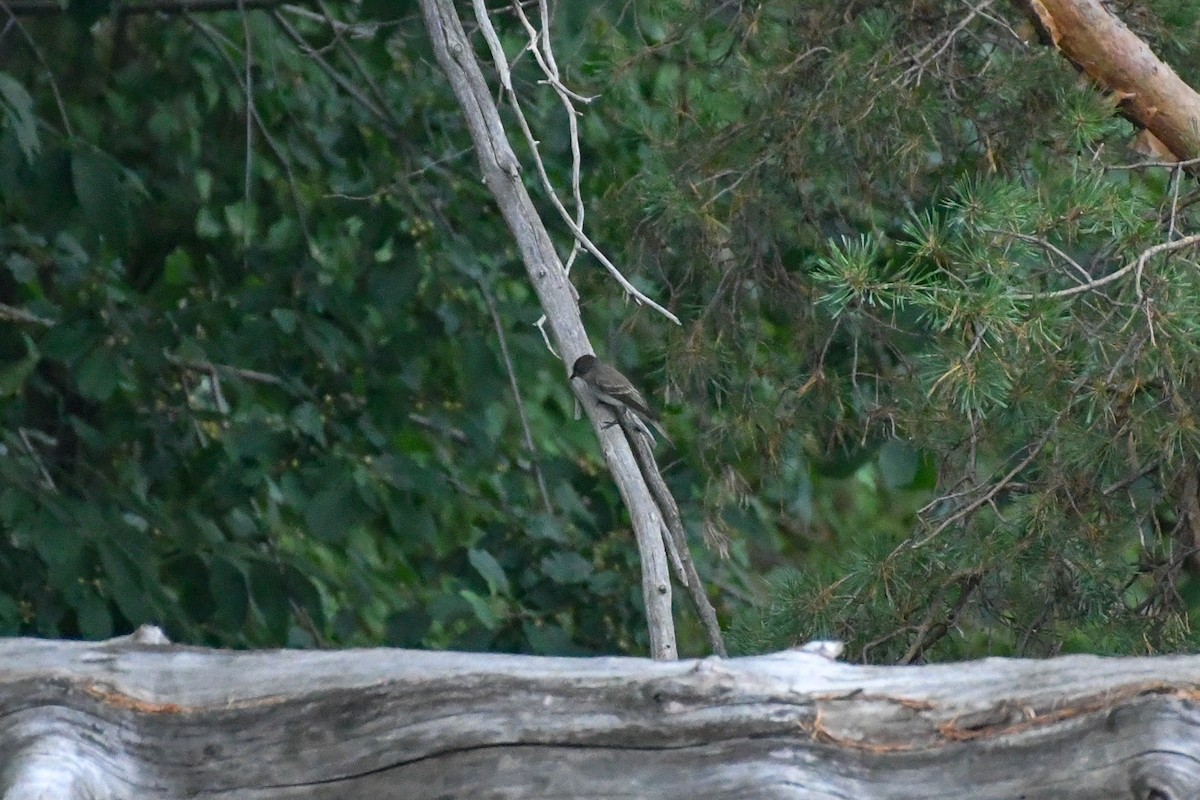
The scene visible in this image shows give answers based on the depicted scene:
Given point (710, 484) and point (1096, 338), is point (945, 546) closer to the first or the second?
point (1096, 338)

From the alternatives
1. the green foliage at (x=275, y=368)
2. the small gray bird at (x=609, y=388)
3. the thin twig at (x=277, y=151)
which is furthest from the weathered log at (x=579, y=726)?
the thin twig at (x=277, y=151)

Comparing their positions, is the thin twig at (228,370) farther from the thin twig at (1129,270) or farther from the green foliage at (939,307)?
the thin twig at (1129,270)

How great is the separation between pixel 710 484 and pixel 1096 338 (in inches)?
35.5

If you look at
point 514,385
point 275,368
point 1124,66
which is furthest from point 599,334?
point 1124,66

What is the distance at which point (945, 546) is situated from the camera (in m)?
2.29

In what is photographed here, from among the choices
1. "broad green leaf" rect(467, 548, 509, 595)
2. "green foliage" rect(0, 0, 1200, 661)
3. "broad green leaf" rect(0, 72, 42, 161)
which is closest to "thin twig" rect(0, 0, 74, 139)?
"green foliage" rect(0, 0, 1200, 661)

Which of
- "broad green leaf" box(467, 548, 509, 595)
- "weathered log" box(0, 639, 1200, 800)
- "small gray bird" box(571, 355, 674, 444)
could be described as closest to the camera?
"weathered log" box(0, 639, 1200, 800)

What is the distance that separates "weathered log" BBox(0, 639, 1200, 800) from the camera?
5.30 ft

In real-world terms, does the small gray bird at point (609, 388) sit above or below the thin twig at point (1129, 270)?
below

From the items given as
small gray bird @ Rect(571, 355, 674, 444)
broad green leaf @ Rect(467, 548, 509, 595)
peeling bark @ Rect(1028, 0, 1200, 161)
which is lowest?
broad green leaf @ Rect(467, 548, 509, 595)

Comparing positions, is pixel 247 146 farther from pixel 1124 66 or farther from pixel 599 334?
pixel 1124 66

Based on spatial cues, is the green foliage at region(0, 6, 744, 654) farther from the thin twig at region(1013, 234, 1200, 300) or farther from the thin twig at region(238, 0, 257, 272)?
the thin twig at region(1013, 234, 1200, 300)

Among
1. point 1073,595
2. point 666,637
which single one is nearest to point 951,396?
point 1073,595

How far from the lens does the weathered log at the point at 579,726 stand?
161 cm
